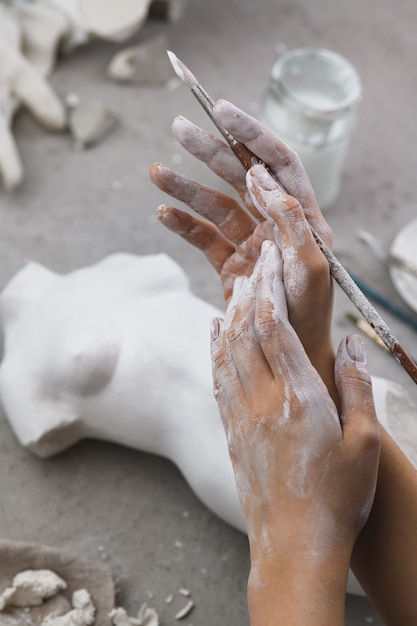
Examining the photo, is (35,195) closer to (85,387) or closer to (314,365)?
(85,387)

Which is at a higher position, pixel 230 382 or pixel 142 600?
pixel 230 382

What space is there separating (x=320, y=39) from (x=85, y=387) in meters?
1.73

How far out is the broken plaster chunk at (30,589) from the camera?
5.15ft

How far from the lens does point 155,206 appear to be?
241cm

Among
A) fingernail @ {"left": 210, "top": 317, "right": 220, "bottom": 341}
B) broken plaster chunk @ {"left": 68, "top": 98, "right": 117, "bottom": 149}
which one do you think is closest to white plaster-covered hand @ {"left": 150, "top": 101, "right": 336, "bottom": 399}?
fingernail @ {"left": 210, "top": 317, "right": 220, "bottom": 341}

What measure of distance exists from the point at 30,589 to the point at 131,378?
0.44 m

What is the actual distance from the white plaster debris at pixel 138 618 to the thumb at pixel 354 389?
2.15 feet

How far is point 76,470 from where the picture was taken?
74.2 inches

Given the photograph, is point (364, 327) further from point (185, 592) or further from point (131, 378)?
point (185, 592)

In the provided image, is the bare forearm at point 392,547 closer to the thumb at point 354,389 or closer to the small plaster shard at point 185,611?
the thumb at point 354,389

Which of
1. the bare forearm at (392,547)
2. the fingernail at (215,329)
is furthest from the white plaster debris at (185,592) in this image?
the fingernail at (215,329)

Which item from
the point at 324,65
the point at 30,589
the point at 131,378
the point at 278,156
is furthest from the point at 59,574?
the point at 324,65

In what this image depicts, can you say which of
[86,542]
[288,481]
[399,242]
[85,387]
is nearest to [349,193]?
[399,242]

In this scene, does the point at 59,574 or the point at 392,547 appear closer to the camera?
the point at 392,547
